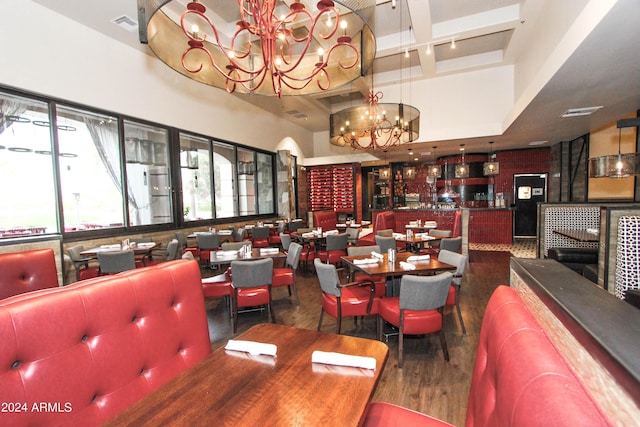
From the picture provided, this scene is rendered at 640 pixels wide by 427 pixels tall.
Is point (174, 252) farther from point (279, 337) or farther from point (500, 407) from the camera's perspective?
point (500, 407)

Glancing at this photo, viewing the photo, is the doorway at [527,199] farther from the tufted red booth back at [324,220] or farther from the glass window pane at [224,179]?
the glass window pane at [224,179]

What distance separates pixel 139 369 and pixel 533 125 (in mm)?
8451

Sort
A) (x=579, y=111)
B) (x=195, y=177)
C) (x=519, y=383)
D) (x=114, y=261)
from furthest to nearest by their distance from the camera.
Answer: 1. (x=195, y=177)
2. (x=579, y=111)
3. (x=114, y=261)
4. (x=519, y=383)

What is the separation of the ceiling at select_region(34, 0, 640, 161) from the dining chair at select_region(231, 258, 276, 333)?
4.29 m

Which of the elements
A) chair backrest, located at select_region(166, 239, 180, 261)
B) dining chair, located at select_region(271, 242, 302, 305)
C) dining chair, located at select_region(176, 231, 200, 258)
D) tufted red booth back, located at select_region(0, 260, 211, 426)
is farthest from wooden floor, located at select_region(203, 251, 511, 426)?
dining chair, located at select_region(176, 231, 200, 258)

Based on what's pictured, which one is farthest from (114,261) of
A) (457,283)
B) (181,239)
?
(457,283)

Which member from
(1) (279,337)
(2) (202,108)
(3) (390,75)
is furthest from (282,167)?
(1) (279,337)

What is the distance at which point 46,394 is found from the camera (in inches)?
42.6

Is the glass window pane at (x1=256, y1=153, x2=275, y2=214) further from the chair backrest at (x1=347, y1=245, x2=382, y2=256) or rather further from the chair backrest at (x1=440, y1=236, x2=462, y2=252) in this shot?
the chair backrest at (x1=440, y1=236, x2=462, y2=252)

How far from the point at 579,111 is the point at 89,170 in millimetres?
9375

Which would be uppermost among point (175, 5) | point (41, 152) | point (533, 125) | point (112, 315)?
point (175, 5)

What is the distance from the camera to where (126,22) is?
5078 mm

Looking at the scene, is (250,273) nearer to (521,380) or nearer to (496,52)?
(521,380)

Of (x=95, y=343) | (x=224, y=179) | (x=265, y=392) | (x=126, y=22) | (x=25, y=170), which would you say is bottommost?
(x=265, y=392)
